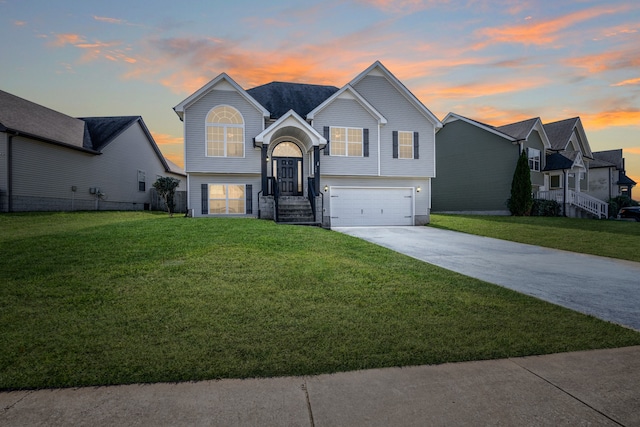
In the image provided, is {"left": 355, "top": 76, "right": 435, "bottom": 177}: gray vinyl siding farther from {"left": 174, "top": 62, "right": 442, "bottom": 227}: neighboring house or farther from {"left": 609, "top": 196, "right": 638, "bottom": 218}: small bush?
{"left": 609, "top": 196, "right": 638, "bottom": 218}: small bush

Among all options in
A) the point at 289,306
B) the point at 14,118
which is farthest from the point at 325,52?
the point at 14,118

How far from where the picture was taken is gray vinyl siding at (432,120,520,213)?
24.0 metres

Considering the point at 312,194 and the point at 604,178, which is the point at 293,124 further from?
the point at 604,178

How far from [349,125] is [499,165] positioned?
13615 millimetres

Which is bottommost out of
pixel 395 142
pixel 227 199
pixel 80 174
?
pixel 227 199

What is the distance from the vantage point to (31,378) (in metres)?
2.80

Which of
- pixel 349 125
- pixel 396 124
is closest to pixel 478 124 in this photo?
pixel 396 124

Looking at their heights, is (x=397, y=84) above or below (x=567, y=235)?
above

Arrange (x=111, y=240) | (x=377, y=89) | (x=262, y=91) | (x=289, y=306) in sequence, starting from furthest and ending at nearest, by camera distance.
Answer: (x=262, y=91)
(x=377, y=89)
(x=111, y=240)
(x=289, y=306)

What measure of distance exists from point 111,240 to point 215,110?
961cm

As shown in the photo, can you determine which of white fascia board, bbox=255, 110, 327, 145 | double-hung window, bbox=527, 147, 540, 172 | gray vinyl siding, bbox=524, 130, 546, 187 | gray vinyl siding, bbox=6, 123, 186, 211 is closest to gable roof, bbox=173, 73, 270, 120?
white fascia board, bbox=255, 110, 327, 145

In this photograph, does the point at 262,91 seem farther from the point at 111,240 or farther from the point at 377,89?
the point at 111,240

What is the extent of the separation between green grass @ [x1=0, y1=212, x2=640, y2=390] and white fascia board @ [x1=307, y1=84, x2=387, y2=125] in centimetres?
1143

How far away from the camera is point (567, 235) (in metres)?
13.5
